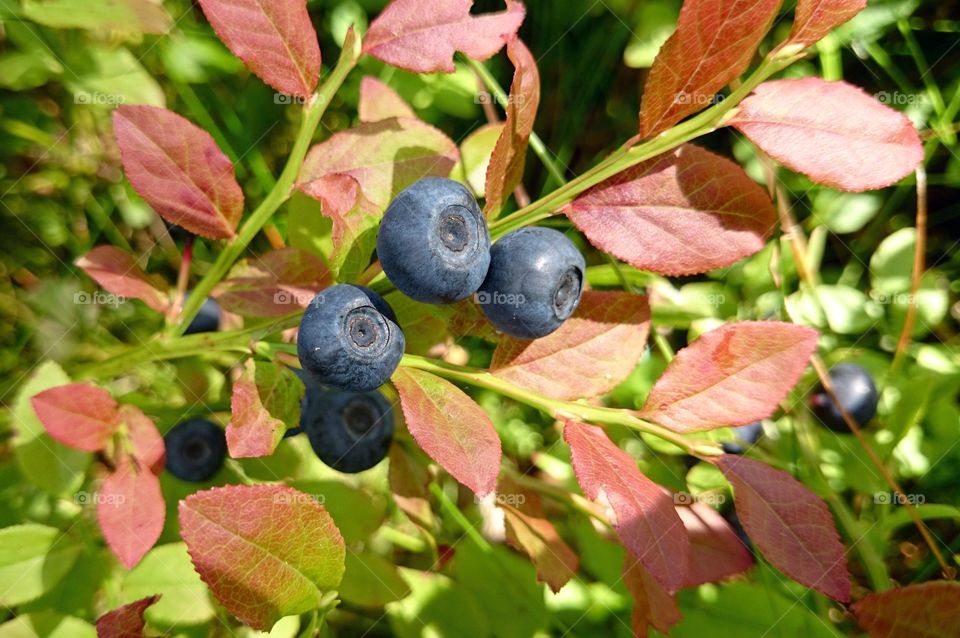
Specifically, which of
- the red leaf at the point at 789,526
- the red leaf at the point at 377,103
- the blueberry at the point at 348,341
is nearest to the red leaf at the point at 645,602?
the red leaf at the point at 789,526

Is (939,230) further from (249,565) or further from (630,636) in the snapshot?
(249,565)

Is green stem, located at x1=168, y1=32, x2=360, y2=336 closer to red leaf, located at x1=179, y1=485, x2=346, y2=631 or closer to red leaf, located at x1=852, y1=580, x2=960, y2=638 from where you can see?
red leaf, located at x1=179, y1=485, x2=346, y2=631

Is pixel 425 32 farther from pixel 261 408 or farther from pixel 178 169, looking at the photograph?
pixel 261 408

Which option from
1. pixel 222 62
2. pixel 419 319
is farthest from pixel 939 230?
pixel 222 62

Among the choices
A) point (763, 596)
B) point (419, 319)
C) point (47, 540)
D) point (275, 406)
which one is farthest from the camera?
point (763, 596)

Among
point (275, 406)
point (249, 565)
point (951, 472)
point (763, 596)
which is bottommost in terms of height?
point (763, 596)

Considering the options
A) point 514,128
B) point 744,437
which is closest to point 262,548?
point 514,128

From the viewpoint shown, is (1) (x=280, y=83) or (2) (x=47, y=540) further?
(2) (x=47, y=540)
